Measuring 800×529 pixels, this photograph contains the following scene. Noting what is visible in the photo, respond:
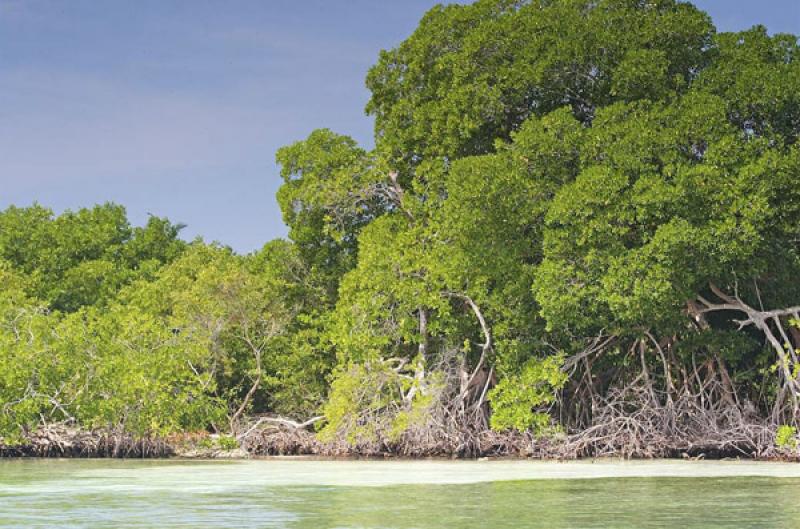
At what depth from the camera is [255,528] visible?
9070 mm

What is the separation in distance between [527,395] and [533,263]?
7.59 ft

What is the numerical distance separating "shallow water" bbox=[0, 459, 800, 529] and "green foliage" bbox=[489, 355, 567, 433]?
1.43 metres

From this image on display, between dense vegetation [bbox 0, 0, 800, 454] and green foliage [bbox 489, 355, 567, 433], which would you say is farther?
green foliage [bbox 489, 355, 567, 433]

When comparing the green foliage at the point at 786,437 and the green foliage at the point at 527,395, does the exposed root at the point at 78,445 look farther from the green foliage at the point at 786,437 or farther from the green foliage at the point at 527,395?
the green foliage at the point at 786,437

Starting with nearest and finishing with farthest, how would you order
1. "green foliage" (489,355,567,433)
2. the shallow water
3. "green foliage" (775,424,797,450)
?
1. the shallow water
2. "green foliage" (775,424,797,450)
3. "green foliage" (489,355,567,433)

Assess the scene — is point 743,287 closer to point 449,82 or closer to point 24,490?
point 449,82

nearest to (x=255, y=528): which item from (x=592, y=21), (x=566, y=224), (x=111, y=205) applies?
(x=566, y=224)

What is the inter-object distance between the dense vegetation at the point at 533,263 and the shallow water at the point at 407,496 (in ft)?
8.43

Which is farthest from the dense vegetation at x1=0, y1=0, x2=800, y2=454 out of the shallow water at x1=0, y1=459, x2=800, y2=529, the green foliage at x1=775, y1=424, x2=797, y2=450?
the shallow water at x1=0, y1=459, x2=800, y2=529

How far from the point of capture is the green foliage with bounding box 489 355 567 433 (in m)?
19.4

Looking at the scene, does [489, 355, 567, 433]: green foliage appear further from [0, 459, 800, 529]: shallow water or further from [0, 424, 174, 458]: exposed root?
[0, 424, 174, 458]: exposed root

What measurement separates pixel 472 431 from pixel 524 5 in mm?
7670

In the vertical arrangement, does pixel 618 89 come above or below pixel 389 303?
above

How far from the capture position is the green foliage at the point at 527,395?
1938cm
